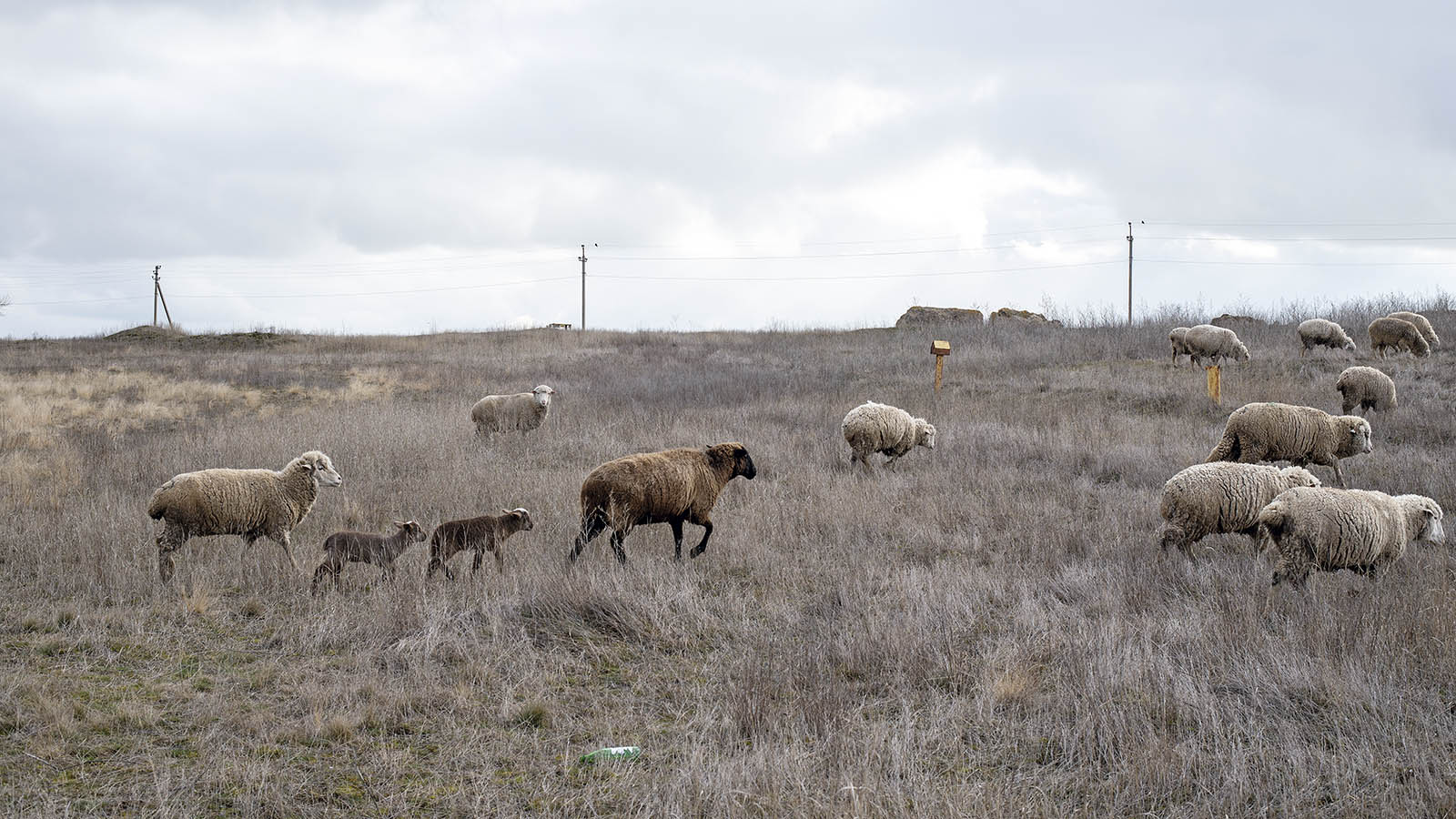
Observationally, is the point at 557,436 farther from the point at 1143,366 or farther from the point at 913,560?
the point at 1143,366

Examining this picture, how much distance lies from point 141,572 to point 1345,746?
839 centimetres

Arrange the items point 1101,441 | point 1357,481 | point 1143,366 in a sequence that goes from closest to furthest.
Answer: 1. point 1357,481
2. point 1101,441
3. point 1143,366

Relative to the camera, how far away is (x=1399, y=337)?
2031 cm

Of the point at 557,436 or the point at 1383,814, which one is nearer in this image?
the point at 1383,814

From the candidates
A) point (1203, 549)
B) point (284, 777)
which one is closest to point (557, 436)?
point (1203, 549)

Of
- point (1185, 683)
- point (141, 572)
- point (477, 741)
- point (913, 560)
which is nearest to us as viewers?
point (477, 741)

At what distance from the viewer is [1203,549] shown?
804cm

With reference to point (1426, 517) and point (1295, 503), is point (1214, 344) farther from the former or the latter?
point (1295, 503)

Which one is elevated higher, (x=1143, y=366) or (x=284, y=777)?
(x=1143, y=366)

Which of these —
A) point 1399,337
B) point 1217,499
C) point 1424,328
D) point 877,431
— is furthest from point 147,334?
point 1424,328

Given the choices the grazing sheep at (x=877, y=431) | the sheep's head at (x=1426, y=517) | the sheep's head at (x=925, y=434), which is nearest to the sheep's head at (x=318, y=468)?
the grazing sheep at (x=877, y=431)

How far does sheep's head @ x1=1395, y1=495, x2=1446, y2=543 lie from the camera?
702 cm

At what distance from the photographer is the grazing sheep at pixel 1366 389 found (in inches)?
589

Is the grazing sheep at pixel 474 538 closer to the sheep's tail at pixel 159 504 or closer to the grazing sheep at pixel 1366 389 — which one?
the sheep's tail at pixel 159 504
